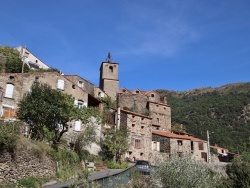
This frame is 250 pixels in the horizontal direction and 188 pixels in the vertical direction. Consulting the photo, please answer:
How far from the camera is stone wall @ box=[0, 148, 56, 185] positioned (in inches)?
859

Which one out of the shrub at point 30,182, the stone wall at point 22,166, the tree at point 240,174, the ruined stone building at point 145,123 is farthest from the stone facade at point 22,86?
the tree at point 240,174

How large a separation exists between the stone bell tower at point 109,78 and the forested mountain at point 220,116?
23.5 m

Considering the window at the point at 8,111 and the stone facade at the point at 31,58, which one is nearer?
the window at the point at 8,111

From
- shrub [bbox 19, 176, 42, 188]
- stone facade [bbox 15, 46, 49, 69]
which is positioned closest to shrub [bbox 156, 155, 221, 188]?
shrub [bbox 19, 176, 42, 188]

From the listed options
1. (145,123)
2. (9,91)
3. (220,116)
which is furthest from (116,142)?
(220,116)

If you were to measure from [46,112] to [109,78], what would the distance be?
35473 millimetres

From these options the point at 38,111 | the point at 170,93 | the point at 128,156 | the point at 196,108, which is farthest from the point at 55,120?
the point at 170,93

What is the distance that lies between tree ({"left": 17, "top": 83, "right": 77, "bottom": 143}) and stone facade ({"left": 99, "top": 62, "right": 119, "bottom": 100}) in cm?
3024

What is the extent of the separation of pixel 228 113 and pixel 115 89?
51045 mm

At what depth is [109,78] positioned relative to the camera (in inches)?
2537

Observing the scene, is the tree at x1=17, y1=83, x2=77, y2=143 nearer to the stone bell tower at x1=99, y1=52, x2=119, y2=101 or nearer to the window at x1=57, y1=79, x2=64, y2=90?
the window at x1=57, y1=79, x2=64, y2=90

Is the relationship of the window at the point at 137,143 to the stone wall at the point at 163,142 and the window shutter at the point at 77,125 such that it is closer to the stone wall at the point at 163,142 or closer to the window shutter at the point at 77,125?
the stone wall at the point at 163,142

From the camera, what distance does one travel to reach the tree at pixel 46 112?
96.5 ft

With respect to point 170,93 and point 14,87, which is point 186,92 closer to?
point 170,93
